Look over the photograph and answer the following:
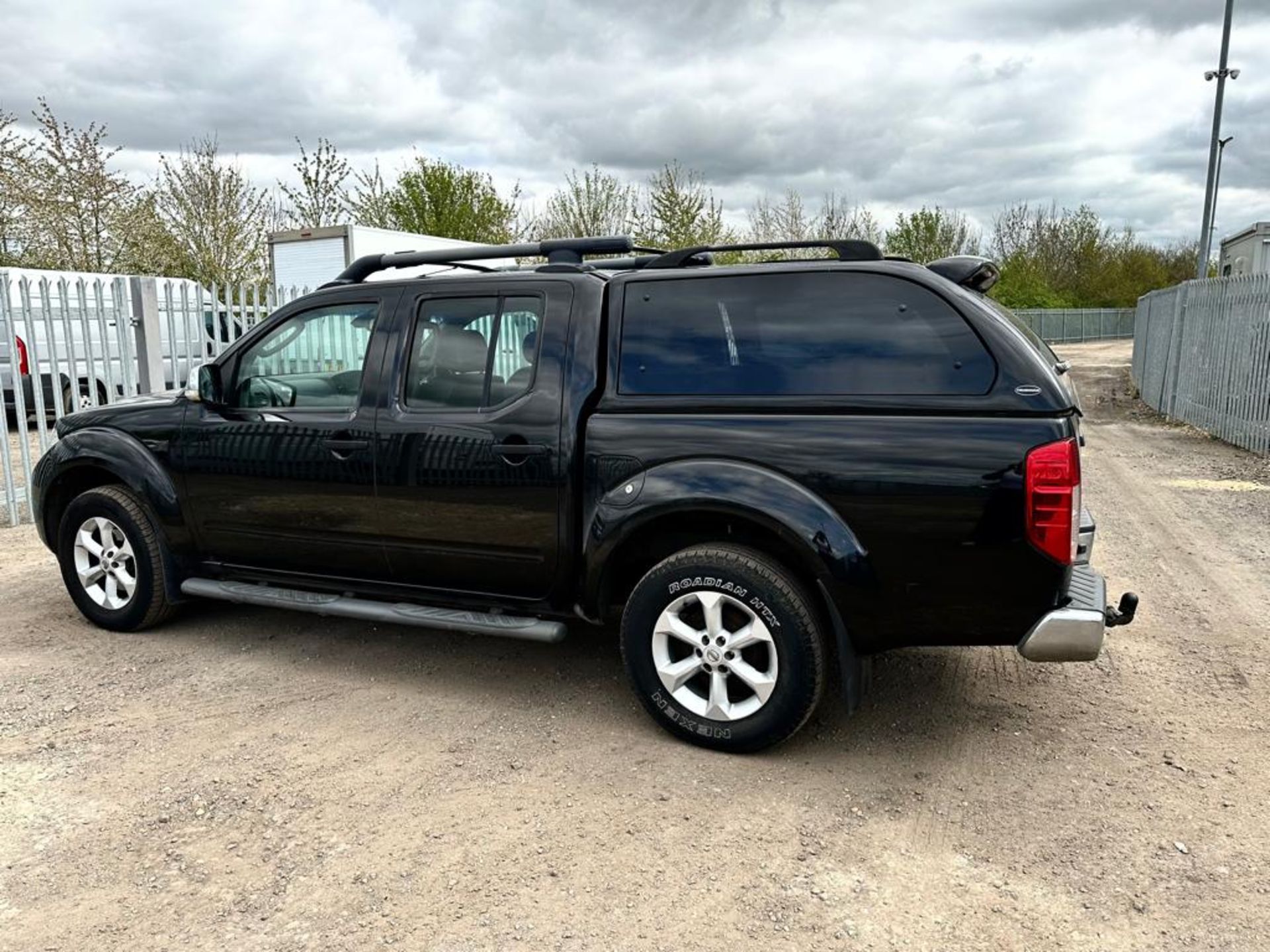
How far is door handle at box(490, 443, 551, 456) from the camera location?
375 cm

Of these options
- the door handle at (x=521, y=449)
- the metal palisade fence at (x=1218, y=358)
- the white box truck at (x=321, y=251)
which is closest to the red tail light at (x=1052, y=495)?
the door handle at (x=521, y=449)

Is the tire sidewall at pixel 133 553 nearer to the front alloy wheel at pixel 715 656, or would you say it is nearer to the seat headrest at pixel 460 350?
the seat headrest at pixel 460 350

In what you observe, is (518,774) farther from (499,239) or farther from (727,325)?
(499,239)

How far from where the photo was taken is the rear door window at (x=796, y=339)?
327cm

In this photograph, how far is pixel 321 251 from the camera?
13.8 metres

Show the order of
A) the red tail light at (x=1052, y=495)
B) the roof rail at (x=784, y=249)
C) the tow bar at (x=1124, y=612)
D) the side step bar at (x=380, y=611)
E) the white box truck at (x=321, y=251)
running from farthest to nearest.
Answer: the white box truck at (x=321, y=251)
the side step bar at (x=380, y=611)
the roof rail at (x=784, y=249)
the tow bar at (x=1124, y=612)
the red tail light at (x=1052, y=495)

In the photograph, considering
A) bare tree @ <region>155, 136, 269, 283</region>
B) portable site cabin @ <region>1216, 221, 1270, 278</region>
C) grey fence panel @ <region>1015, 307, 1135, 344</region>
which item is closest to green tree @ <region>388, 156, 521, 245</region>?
bare tree @ <region>155, 136, 269, 283</region>

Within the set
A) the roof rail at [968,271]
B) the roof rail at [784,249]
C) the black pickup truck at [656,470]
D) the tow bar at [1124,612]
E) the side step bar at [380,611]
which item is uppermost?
the roof rail at [784,249]

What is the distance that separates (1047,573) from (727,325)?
4.77ft

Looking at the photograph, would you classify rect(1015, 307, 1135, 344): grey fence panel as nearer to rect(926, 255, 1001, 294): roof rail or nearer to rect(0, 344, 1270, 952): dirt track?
rect(926, 255, 1001, 294): roof rail

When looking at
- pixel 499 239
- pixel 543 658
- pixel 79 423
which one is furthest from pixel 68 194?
pixel 543 658

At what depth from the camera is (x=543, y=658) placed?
454 centimetres

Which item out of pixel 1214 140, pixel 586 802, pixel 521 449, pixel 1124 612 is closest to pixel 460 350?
pixel 521 449

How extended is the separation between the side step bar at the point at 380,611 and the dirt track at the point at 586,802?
325 millimetres
